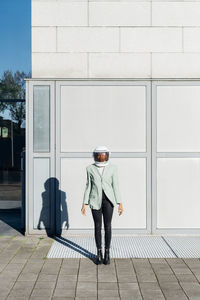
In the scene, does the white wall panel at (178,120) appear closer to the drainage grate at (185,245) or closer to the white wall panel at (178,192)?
the white wall panel at (178,192)

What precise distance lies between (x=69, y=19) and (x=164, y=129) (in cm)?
283

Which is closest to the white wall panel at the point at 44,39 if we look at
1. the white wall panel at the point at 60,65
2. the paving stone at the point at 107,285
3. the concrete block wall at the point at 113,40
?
the concrete block wall at the point at 113,40

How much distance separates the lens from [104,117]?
297 inches

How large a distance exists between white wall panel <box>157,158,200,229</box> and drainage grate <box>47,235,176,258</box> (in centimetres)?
50

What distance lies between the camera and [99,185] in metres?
5.77

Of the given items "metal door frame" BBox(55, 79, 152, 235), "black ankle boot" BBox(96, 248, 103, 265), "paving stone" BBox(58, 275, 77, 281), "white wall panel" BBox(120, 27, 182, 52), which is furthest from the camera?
"white wall panel" BBox(120, 27, 182, 52)

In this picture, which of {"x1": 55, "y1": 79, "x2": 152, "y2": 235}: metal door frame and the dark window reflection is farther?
the dark window reflection

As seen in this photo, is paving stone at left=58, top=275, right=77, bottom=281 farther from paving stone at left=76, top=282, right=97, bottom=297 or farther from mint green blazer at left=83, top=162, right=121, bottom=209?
mint green blazer at left=83, top=162, right=121, bottom=209

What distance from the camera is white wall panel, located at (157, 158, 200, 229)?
7543 millimetres

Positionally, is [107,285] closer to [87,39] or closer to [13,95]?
[87,39]

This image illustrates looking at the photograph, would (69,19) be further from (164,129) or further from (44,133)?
(164,129)

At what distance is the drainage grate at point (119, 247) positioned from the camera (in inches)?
246

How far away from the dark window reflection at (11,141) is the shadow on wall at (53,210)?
309cm

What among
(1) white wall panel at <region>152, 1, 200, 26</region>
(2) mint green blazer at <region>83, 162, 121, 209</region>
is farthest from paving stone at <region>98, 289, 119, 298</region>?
(1) white wall panel at <region>152, 1, 200, 26</region>
